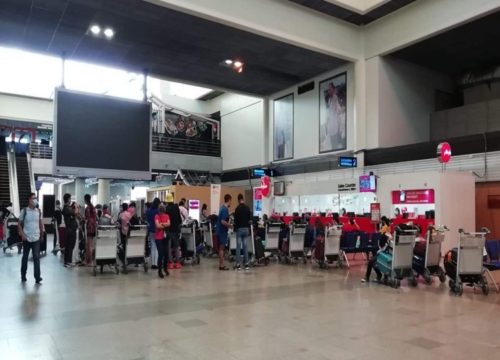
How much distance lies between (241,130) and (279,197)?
6301 millimetres

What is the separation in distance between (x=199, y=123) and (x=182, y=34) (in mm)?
13115

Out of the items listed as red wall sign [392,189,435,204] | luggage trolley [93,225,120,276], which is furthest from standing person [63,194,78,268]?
red wall sign [392,189,435,204]

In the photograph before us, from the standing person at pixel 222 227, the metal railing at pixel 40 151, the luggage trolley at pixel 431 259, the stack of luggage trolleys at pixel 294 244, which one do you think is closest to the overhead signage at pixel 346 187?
the stack of luggage trolleys at pixel 294 244

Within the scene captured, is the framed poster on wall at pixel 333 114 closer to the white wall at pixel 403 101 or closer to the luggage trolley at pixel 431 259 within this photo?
the white wall at pixel 403 101

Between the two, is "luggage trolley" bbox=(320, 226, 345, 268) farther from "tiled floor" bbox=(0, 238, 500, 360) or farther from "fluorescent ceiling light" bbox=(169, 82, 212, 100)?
"fluorescent ceiling light" bbox=(169, 82, 212, 100)

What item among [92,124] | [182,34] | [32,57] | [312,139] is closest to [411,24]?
[312,139]

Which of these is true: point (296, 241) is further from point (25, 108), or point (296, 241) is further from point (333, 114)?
point (25, 108)

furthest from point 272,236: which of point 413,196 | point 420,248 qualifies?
point 413,196

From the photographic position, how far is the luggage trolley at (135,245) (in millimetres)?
9203

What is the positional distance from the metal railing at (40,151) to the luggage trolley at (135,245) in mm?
17420

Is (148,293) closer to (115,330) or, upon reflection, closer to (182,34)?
(115,330)

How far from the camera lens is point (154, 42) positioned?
1403 centimetres

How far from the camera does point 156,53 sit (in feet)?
49.0

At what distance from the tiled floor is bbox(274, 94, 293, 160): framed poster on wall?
1059 cm
